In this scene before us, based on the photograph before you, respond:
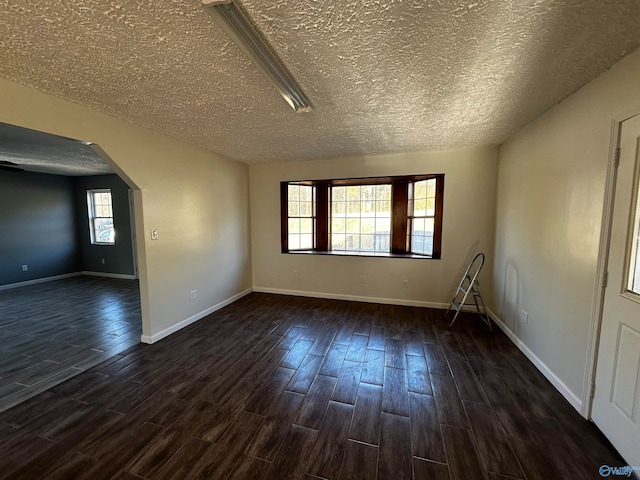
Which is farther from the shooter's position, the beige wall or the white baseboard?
the white baseboard

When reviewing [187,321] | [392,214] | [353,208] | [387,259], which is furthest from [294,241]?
[187,321]

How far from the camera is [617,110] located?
158 cm

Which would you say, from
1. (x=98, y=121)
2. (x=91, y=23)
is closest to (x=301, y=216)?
(x=98, y=121)

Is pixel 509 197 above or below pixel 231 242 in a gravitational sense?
above

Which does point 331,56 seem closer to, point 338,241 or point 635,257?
point 635,257

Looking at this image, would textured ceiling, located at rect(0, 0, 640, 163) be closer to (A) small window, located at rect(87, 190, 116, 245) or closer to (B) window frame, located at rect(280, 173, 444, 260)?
(B) window frame, located at rect(280, 173, 444, 260)

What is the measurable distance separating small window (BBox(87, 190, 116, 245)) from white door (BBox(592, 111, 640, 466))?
8.05 m

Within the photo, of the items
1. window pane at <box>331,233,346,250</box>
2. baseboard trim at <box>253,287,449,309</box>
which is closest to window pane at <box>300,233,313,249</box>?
window pane at <box>331,233,346,250</box>

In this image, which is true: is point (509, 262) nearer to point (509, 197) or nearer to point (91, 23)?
point (509, 197)

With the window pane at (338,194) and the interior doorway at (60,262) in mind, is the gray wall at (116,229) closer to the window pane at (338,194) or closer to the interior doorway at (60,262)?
the interior doorway at (60,262)

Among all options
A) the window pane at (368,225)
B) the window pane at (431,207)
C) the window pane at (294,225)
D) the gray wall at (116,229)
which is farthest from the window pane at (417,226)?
the gray wall at (116,229)

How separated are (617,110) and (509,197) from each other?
5.17ft

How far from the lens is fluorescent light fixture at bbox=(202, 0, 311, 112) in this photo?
44.8 inches

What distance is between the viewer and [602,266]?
5.43ft
